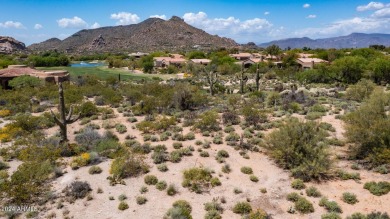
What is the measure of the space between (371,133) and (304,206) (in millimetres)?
7192

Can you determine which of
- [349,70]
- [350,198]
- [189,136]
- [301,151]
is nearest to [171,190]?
[301,151]

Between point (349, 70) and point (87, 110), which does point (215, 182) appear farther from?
point (349, 70)

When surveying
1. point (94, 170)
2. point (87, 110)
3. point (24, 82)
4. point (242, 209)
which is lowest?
point (242, 209)

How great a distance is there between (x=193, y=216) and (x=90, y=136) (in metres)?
11.3

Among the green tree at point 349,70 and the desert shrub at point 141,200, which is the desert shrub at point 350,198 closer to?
the desert shrub at point 141,200

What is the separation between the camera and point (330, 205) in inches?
504

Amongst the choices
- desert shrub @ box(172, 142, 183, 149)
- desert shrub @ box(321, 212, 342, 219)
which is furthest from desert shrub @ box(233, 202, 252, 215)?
desert shrub @ box(172, 142, 183, 149)

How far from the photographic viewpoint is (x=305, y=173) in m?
15.6

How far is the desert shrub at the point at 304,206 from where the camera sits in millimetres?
12688

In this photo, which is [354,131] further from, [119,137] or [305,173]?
[119,137]

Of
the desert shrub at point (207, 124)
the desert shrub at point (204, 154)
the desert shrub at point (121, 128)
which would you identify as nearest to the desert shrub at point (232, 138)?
the desert shrub at point (207, 124)

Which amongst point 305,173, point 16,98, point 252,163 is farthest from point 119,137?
point 16,98

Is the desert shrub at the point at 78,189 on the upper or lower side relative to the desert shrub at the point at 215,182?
upper

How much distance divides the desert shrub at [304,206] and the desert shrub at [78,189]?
9.21 metres
